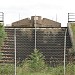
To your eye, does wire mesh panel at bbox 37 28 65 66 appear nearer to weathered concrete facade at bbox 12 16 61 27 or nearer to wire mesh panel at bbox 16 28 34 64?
wire mesh panel at bbox 16 28 34 64

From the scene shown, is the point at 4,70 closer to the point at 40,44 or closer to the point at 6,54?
the point at 6,54

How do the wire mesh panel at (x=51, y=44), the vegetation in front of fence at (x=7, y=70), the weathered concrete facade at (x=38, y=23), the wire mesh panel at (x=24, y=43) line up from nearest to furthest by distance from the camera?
the vegetation in front of fence at (x=7, y=70) → the wire mesh panel at (x=51, y=44) → the wire mesh panel at (x=24, y=43) → the weathered concrete facade at (x=38, y=23)

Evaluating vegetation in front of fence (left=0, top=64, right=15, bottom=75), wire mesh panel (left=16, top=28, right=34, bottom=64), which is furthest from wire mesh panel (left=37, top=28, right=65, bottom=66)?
vegetation in front of fence (left=0, top=64, right=15, bottom=75)

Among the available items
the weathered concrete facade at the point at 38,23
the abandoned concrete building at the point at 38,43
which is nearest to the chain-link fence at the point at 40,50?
the abandoned concrete building at the point at 38,43

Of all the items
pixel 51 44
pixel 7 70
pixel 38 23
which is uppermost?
pixel 38 23

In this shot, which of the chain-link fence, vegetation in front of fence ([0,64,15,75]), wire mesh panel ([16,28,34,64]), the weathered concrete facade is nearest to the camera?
vegetation in front of fence ([0,64,15,75])

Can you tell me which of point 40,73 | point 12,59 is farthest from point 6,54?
point 40,73

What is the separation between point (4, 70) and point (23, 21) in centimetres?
1118

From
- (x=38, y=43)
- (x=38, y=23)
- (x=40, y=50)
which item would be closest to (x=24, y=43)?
(x=38, y=43)

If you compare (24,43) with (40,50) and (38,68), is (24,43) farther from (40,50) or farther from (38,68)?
(38,68)

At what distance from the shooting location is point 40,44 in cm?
2311

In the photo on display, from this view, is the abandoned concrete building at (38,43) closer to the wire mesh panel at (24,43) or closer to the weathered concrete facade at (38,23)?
the wire mesh panel at (24,43)

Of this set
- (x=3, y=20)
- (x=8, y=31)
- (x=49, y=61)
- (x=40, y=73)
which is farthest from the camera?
(x=3, y=20)

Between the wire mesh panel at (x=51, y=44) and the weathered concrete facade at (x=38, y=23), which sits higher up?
the weathered concrete facade at (x=38, y=23)
